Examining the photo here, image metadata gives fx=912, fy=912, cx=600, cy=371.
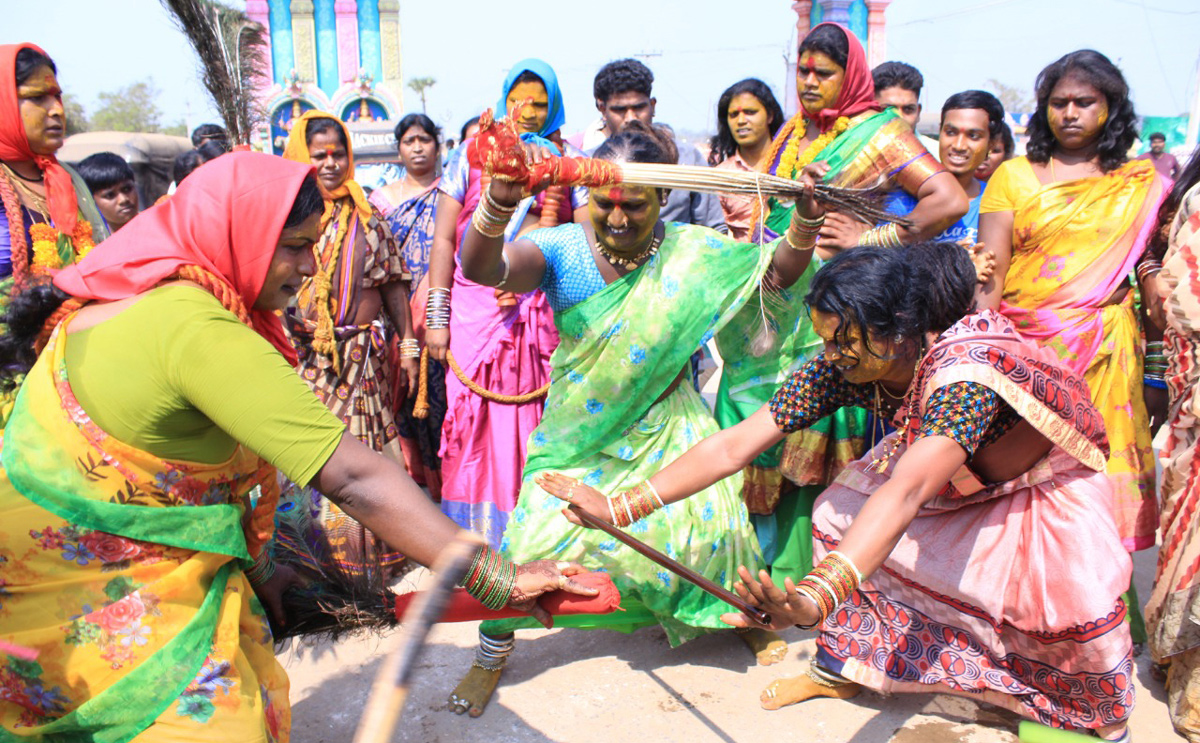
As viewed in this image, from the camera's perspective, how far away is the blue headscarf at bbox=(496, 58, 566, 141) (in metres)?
4.42

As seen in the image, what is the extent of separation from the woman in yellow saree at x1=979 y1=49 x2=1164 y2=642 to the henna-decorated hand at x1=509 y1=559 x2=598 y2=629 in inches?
93.8

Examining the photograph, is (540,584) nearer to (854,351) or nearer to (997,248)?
(854,351)

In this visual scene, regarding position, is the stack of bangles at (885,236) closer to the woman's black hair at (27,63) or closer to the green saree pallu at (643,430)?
the green saree pallu at (643,430)

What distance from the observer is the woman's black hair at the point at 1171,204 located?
3.31 m

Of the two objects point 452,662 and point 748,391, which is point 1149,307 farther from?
point 452,662

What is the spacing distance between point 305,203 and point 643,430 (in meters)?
1.67

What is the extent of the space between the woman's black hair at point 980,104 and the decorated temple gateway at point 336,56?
22.4 m

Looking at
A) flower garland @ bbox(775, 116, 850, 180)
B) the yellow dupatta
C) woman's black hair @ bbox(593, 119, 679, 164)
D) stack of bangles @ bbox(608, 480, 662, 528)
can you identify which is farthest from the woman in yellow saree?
the yellow dupatta

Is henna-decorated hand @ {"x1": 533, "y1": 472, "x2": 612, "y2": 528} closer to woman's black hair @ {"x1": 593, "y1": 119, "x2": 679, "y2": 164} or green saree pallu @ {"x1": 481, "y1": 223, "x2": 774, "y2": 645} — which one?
green saree pallu @ {"x1": 481, "y1": 223, "x2": 774, "y2": 645}

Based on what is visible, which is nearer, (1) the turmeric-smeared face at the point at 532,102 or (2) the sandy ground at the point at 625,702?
(2) the sandy ground at the point at 625,702

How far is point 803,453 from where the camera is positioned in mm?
3646

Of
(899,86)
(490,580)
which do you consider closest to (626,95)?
(899,86)

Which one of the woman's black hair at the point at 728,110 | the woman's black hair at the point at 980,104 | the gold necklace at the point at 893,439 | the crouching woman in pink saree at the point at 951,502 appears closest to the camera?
the crouching woman in pink saree at the point at 951,502

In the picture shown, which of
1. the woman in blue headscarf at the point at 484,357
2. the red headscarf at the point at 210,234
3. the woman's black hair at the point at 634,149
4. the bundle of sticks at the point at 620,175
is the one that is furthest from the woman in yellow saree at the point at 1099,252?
the red headscarf at the point at 210,234
